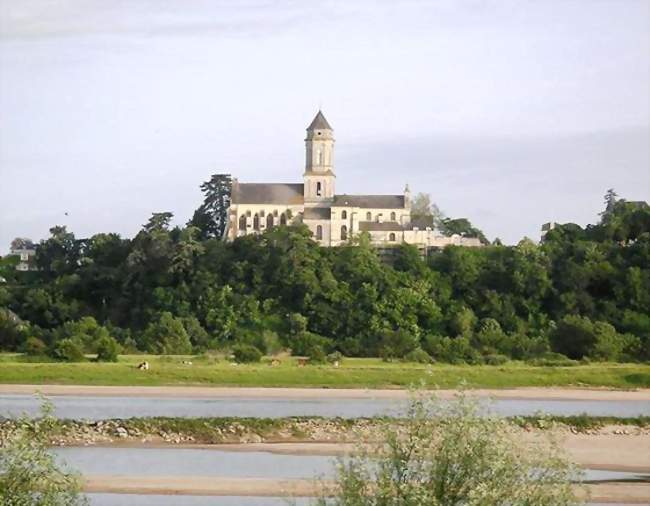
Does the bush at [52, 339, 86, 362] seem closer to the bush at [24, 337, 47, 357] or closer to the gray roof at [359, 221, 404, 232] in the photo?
the bush at [24, 337, 47, 357]

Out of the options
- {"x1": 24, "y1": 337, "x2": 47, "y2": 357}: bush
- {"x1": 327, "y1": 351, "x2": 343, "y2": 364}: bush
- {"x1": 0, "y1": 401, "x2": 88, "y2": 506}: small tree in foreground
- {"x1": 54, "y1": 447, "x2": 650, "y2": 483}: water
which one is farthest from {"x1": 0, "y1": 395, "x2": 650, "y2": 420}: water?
{"x1": 0, "y1": 401, "x2": 88, "y2": 506}: small tree in foreground

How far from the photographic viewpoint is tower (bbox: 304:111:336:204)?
10069 centimetres

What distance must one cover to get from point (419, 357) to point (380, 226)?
100ft

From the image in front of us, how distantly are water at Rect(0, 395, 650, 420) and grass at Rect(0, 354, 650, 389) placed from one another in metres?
4.03

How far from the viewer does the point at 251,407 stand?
160 feet

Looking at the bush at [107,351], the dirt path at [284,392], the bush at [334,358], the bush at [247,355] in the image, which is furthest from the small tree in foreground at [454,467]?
the bush at [334,358]

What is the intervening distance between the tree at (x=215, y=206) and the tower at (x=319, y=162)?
219 inches

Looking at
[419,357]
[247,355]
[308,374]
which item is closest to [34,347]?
[247,355]

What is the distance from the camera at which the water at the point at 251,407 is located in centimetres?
4453

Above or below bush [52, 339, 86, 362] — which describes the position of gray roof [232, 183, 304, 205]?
above

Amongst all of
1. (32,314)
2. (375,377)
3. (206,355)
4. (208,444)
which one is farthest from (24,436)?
(32,314)

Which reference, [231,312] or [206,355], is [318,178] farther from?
[206,355]

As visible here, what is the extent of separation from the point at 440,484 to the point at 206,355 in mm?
47528

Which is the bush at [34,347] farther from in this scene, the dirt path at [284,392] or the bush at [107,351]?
the dirt path at [284,392]
